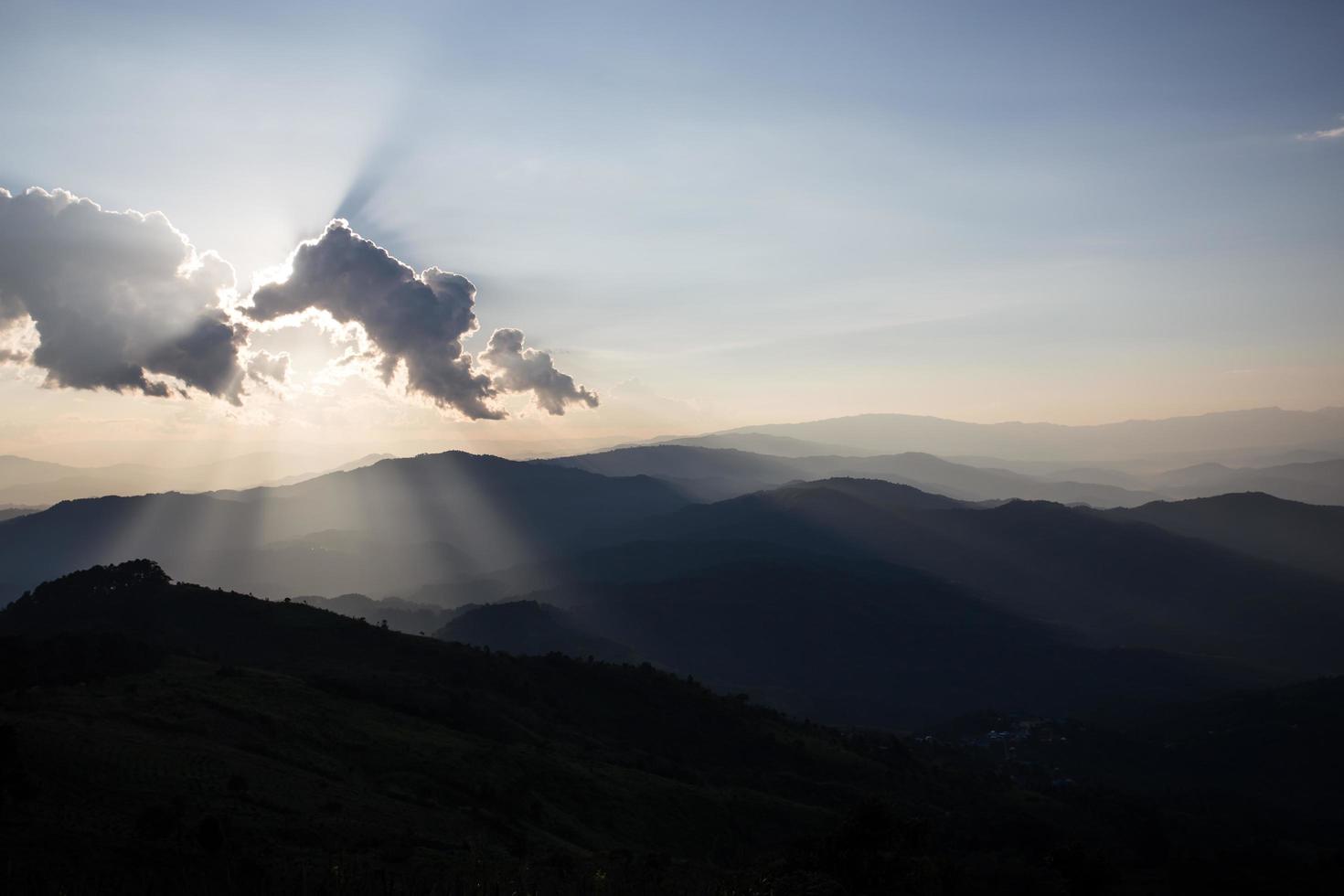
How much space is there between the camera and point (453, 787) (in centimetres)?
4306

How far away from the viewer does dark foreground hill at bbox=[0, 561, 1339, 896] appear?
23.2m

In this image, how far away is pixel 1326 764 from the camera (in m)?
104

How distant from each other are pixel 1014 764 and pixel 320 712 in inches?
3599

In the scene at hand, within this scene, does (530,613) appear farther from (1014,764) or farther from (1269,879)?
(1269,879)

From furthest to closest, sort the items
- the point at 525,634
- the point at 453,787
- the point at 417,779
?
1. the point at 525,634
2. the point at 453,787
3. the point at 417,779

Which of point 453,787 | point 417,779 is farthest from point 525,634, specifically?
point 417,779

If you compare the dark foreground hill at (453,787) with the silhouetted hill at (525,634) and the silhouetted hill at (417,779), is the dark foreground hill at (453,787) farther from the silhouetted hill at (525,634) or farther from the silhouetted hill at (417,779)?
the silhouetted hill at (525,634)

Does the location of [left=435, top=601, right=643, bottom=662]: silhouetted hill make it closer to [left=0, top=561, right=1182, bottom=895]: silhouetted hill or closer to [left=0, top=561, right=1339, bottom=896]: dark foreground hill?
[left=0, top=561, right=1182, bottom=895]: silhouetted hill

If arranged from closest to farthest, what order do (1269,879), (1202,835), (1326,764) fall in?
(1269,879)
(1202,835)
(1326,764)

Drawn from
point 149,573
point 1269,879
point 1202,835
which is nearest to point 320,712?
point 1269,879

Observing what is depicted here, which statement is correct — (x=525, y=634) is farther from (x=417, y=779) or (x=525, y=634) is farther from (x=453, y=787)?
(x=417, y=779)

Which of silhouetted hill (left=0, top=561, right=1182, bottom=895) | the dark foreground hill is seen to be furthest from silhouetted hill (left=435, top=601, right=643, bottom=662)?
the dark foreground hill

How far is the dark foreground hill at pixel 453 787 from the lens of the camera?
76.0ft

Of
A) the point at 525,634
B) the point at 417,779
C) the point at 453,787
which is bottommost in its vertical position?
the point at 525,634
